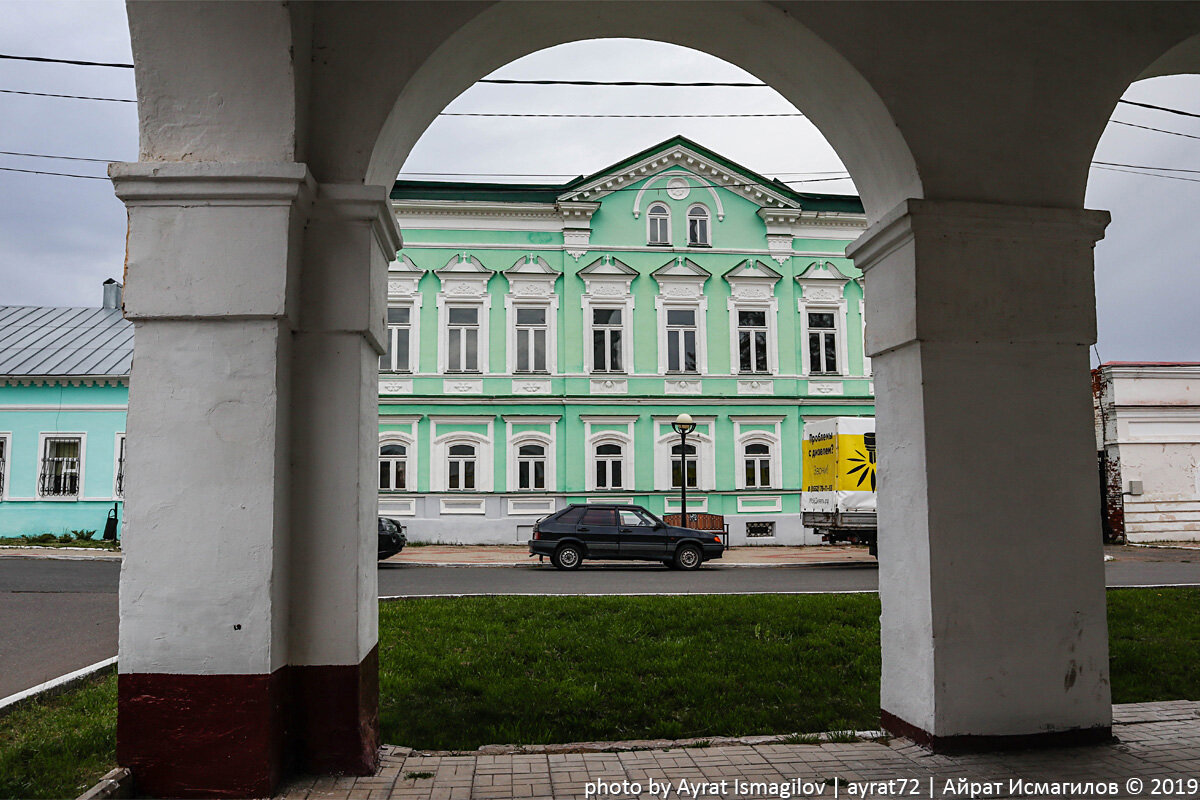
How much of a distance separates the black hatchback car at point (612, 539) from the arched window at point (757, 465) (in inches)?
254

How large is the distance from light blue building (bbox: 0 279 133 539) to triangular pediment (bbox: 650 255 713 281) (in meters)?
13.6

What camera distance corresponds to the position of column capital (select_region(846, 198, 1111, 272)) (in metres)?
4.20

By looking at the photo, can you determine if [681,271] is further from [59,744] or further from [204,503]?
[204,503]

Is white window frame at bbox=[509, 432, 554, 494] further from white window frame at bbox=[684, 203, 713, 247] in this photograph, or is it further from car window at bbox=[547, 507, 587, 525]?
white window frame at bbox=[684, 203, 713, 247]

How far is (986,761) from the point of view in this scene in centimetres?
391

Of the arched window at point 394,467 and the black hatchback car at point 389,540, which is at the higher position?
the arched window at point 394,467

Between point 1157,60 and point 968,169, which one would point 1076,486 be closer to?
point 968,169

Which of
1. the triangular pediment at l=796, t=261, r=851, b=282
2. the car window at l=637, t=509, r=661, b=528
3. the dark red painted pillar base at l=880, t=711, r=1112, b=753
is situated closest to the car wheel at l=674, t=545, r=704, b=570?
the car window at l=637, t=509, r=661, b=528

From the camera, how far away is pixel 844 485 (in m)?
17.5

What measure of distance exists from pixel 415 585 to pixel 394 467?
30.7 feet

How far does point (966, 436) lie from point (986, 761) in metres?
1.45

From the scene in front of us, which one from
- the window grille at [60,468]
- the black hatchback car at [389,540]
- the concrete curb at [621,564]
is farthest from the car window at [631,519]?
the window grille at [60,468]

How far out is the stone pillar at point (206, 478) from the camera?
3537 millimetres

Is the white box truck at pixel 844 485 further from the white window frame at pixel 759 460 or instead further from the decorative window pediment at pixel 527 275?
the decorative window pediment at pixel 527 275
